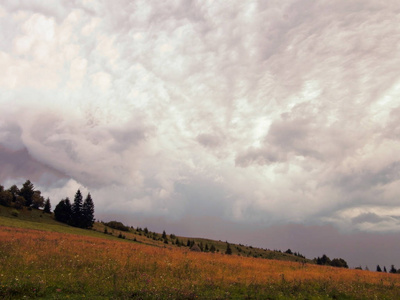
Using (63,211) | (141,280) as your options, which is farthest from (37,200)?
(141,280)

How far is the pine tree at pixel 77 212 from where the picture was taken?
83.7 metres

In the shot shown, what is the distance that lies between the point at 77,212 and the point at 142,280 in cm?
8152

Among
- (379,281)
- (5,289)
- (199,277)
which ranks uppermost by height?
(379,281)

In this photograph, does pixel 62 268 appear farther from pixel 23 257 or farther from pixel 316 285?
pixel 316 285

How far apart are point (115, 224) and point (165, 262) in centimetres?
8684

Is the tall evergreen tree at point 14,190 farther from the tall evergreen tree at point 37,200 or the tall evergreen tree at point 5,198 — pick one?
the tall evergreen tree at point 5,198

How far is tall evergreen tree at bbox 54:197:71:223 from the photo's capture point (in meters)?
84.1

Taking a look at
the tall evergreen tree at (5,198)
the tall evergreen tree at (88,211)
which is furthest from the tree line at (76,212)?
the tall evergreen tree at (5,198)

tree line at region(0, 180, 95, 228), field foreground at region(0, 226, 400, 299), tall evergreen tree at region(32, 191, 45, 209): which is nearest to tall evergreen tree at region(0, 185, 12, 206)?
tree line at region(0, 180, 95, 228)

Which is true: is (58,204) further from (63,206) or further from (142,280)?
(142,280)

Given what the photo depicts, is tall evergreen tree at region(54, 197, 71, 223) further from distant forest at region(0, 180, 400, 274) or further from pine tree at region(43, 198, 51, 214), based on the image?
pine tree at region(43, 198, 51, 214)

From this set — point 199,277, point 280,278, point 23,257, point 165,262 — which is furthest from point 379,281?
point 23,257

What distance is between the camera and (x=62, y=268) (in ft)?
58.1

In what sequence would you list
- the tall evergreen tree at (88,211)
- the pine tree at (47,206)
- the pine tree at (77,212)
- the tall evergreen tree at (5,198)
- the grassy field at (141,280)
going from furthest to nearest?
the pine tree at (47,206) → the tall evergreen tree at (88,211) → the pine tree at (77,212) → the tall evergreen tree at (5,198) → the grassy field at (141,280)
